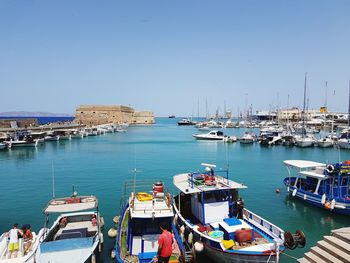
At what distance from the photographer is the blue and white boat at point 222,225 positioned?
11.5m

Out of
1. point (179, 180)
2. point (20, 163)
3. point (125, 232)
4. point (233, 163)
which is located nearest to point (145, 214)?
point (125, 232)

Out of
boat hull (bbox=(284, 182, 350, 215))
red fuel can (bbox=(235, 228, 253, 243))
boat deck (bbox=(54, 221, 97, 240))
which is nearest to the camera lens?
red fuel can (bbox=(235, 228, 253, 243))

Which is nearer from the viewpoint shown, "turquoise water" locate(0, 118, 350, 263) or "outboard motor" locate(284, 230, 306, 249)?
"outboard motor" locate(284, 230, 306, 249)

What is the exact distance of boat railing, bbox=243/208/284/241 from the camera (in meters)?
12.7

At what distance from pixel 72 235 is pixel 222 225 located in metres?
7.54

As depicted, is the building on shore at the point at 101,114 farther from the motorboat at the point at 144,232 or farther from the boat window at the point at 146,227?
the boat window at the point at 146,227

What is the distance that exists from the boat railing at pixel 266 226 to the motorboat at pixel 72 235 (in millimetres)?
8261

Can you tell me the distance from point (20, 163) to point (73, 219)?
3397 centimetres

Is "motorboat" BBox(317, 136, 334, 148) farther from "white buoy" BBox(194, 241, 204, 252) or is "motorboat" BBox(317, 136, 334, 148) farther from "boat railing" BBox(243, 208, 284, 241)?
"white buoy" BBox(194, 241, 204, 252)

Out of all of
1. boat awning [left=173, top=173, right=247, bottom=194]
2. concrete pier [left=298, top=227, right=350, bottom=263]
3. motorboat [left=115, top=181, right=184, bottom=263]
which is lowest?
motorboat [left=115, top=181, right=184, bottom=263]

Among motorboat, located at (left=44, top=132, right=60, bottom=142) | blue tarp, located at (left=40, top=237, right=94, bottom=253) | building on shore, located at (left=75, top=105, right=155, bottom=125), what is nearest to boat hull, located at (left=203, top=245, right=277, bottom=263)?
blue tarp, located at (left=40, top=237, right=94, bottom=253)

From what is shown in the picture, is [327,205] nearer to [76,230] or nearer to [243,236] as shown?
[243,236]

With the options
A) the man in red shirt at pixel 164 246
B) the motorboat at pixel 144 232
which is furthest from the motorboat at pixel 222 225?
the man in red shirt at pixel 164 246

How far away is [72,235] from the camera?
44.1 ft
